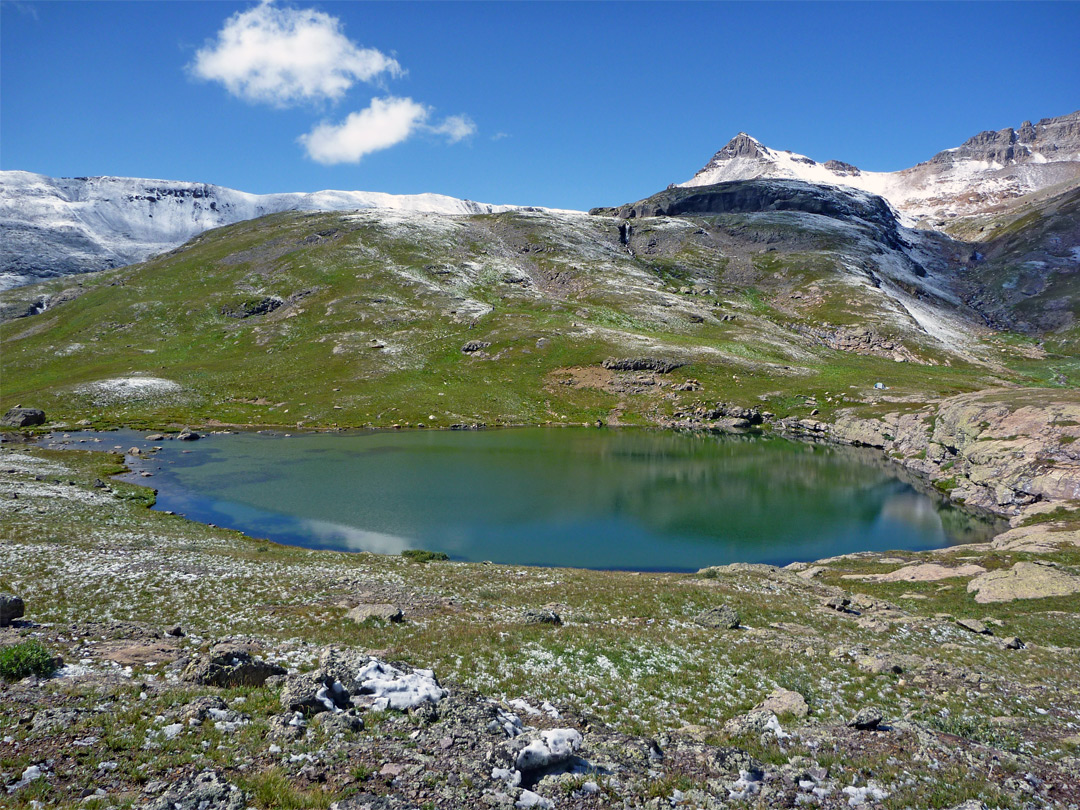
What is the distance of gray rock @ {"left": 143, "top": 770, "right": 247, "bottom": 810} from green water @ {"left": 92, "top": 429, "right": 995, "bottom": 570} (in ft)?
118

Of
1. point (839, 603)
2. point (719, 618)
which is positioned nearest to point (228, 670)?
point (719, 618)

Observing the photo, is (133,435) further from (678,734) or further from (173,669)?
(678,734)

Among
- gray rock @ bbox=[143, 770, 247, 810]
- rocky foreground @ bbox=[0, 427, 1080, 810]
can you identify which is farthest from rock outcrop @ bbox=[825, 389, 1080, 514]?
gray rock @ bbox=[143, 770, 247, 810]

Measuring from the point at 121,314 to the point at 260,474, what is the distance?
142171mm

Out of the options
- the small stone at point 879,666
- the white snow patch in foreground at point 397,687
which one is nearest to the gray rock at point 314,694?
the white snow patch in foreground at point 397,687

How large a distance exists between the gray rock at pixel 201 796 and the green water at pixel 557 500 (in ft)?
118

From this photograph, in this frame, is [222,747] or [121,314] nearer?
[222,747]

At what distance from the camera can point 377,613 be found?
24016 mm

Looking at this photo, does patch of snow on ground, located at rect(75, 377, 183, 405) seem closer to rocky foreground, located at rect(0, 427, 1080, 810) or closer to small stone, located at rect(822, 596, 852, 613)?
rocky foreground, located at rect(0, 427, 1080, 810)

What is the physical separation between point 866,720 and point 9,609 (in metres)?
28.8

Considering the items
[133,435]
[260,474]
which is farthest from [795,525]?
[133,435]

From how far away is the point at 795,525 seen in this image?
5725 cm

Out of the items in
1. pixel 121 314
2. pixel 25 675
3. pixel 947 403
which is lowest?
pixel 25 675

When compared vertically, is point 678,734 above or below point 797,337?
below
